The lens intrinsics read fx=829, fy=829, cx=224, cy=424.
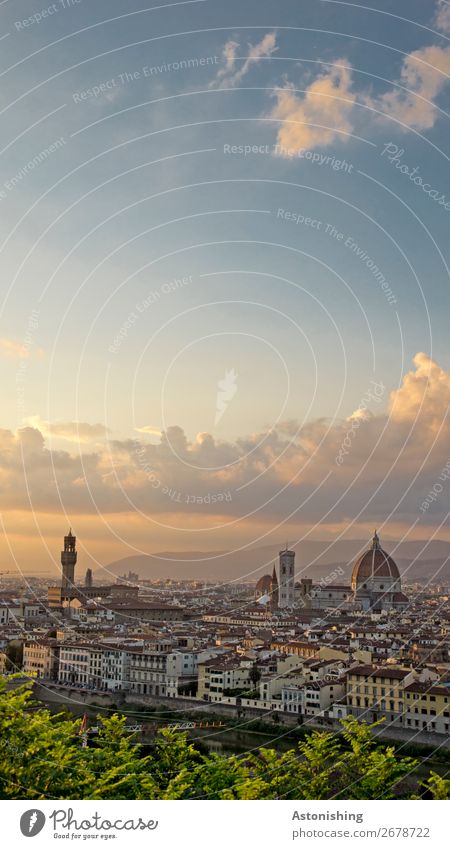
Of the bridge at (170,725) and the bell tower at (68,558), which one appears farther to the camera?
the bell tower at (68,558)

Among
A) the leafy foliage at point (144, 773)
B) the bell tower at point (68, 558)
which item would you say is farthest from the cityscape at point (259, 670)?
the bell tower at point (68, 558)

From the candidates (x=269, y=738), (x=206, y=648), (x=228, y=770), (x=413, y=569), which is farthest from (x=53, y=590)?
(x=413, y=569)

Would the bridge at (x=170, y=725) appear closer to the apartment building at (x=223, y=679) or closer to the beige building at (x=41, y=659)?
the apartment building at (x=223, y=679)

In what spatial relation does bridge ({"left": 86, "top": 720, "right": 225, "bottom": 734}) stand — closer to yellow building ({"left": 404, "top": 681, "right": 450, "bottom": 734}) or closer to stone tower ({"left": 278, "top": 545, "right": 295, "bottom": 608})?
yellow building ({"left": 404, "top": 681, "right": 450, "bottom": 734})

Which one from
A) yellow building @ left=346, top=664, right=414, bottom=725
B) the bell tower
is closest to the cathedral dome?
the bell tower

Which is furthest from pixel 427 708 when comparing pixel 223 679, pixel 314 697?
pixel 223 679

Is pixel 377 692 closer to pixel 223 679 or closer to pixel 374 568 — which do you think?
pixel 223 679

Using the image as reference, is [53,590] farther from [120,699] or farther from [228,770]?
[228,770]

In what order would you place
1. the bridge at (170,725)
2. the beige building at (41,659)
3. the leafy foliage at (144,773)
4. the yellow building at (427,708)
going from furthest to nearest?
the beige building at (41,659)
the bridge at (170,725)
the yellow building at (427,708)
the leafy foliage at (144,773)
